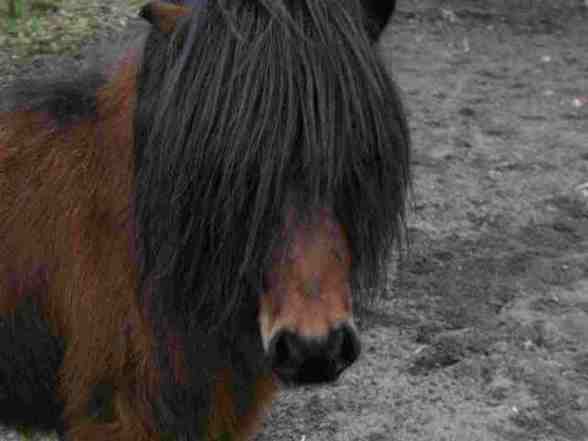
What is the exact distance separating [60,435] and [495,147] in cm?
419

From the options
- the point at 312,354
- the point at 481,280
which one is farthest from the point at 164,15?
the point at 481,280

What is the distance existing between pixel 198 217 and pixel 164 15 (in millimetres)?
482

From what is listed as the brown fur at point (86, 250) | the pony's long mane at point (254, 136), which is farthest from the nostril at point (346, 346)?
the brown fur at point (86, 250)

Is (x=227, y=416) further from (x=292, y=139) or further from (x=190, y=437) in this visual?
(x=292, y=139)

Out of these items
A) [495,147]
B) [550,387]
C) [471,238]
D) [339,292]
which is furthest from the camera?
[495,147]

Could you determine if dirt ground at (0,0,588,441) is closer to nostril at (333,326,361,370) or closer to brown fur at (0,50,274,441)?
brown fur at (0,50,274,441)

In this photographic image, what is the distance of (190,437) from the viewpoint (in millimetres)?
2359

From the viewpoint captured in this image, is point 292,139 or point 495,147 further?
point 495,147

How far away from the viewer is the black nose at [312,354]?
5.91 feet

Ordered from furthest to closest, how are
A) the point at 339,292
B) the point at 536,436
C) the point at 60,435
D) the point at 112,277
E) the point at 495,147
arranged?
the point at 495,147 < the point at 536,436 < the point at 60,435 < the point at 112,277 < the point at 339,292

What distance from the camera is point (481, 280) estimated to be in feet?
15.0

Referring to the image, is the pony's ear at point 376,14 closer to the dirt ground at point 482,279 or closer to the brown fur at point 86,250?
the brown fur at point 86,250

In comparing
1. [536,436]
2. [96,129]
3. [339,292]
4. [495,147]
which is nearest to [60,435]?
[96,129]

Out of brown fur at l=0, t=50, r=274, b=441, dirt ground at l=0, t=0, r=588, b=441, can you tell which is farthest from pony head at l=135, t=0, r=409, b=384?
dirt ground at l=0, t=0, r=588, b=441
